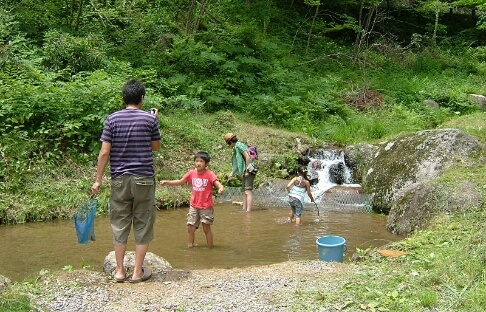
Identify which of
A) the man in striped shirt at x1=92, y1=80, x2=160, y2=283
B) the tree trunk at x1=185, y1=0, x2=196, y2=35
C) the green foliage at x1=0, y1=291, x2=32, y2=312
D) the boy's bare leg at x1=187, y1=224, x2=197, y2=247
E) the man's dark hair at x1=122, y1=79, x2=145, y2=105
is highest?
the tree trunk at x1=185, y1=0, x2=196, y2=35

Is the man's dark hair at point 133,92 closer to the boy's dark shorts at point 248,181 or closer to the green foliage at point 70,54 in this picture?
the boy's dark shorts at point 248,181

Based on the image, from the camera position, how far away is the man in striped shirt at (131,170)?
5590mm

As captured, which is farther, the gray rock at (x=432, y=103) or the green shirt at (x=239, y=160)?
the gray rock at (x=432, y=103)

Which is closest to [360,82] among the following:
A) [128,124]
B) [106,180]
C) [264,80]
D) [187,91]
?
[264,80]

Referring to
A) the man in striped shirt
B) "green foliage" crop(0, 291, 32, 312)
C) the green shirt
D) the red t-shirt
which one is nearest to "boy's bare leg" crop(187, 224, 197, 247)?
the red t-shirt

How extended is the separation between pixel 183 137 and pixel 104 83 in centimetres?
248

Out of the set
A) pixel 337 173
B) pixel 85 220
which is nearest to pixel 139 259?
pixel 85 220

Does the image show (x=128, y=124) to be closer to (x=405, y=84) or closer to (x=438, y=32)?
(x=405, y=84)

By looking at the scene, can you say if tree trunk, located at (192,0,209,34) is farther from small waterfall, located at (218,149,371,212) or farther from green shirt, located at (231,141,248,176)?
green shirt, located at (231,141,248,176)

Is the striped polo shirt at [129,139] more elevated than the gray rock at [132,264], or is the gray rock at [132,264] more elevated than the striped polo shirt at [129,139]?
the striped polo shirt at [129,139]

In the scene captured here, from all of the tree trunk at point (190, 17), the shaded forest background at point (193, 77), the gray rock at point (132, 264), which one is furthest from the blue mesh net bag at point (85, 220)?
the tree trunk at point (190, 17)

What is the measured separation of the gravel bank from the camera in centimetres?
494

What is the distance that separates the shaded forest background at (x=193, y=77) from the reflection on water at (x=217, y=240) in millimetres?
1515

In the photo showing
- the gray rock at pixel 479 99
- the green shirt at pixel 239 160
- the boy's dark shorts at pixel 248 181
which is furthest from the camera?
the gray rock at pixel 479 99
